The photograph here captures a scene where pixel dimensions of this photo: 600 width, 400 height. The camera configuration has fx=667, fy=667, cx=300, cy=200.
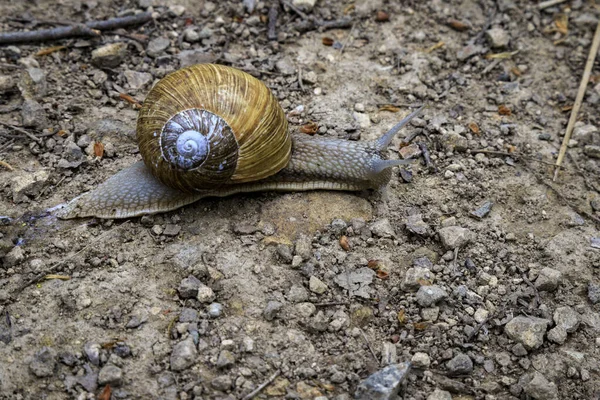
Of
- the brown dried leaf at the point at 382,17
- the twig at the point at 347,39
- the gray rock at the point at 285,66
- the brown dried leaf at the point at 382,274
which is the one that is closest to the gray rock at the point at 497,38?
the brown dried leaf at the point at 382,17

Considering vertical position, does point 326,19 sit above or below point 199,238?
above

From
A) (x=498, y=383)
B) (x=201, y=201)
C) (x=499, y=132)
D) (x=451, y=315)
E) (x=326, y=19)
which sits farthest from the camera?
(x=326, y=19)

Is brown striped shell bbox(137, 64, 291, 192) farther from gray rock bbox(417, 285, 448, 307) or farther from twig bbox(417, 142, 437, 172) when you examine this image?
gray rock bbox(417, 285, 448, 307)

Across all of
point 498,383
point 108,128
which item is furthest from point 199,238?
point 498,383

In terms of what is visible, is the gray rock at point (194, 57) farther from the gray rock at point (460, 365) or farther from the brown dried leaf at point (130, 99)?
the gray rock at point (460, 365)

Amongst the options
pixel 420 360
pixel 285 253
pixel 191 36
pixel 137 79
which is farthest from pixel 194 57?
pixel 420 360

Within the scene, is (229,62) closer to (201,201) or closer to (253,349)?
(201,201)
